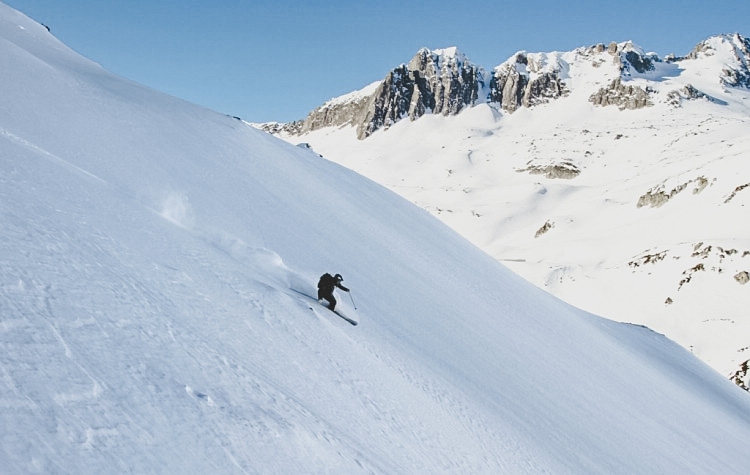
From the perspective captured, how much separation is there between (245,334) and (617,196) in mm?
94425

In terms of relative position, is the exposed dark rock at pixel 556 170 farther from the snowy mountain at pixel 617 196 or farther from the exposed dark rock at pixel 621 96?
the exposed dark rock at pixel 621 96

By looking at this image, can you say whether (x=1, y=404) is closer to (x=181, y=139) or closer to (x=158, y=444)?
(x=158, y=444)

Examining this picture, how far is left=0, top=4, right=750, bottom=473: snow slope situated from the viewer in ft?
12.7

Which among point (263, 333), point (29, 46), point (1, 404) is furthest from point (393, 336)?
point (29, 46)

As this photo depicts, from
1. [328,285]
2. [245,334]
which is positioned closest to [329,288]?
[328,285]

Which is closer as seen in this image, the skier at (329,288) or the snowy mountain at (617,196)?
the skier at (329,288)

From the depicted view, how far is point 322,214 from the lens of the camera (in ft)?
48.1

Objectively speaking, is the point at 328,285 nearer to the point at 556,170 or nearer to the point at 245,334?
the point at 245,334

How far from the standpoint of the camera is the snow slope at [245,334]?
386cm

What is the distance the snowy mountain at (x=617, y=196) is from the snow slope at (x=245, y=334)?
93.5 feet

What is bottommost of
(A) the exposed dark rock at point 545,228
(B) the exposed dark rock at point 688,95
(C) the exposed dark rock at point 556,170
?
(A) the exposed dark rock at point 545,228

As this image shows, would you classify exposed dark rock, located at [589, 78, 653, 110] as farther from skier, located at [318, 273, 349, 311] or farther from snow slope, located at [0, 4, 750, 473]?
skier, located at [318, 273, 349, 311]

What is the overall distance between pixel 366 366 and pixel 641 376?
532 inches

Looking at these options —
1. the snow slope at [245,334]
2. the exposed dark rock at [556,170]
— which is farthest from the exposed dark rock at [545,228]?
the snow slope at [245,334]
